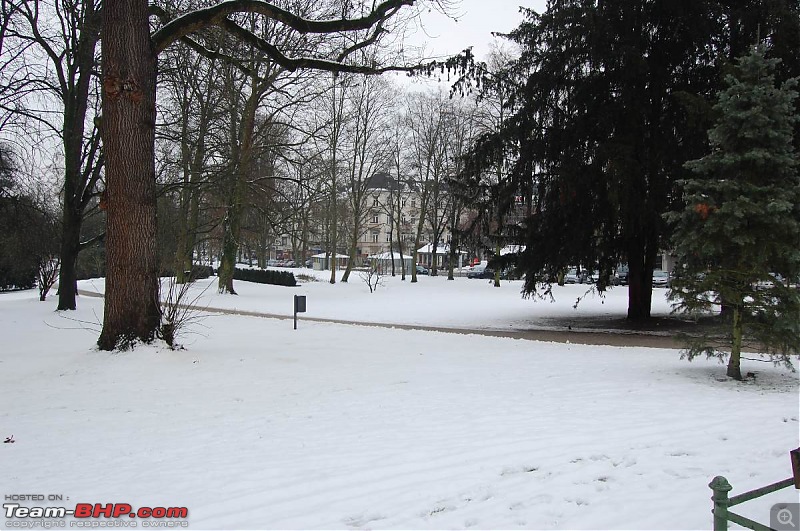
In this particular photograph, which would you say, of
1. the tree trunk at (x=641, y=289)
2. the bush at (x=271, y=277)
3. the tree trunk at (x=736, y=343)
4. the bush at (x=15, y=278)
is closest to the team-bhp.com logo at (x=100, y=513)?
the tree trunk at (x=736, y=343)

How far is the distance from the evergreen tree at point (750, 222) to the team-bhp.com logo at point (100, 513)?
24.6ft

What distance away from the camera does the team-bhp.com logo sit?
3.81 metres

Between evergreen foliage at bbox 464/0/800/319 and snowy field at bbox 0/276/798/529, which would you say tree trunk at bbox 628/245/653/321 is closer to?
evergreen foliage at bbox 464/0/800/319

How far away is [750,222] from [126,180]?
9646mm

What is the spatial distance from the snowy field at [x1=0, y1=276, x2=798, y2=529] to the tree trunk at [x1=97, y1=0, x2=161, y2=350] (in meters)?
0.74

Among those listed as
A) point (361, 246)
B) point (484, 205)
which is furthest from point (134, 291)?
point (361, 246)

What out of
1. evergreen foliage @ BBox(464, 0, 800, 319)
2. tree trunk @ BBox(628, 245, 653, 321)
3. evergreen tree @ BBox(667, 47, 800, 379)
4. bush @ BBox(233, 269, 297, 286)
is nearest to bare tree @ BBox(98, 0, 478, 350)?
evergreen tree @ BBox(667, 47, 800, 379)

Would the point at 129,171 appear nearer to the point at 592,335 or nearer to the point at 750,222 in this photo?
the point at 750,222

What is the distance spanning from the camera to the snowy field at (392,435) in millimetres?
3978

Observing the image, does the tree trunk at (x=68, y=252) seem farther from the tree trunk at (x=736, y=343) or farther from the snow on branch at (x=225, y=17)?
the tree trunk at (x=736, y=343)

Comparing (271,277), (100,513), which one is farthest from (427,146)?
(100,513)

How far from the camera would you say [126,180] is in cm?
918

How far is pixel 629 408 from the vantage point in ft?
21.6

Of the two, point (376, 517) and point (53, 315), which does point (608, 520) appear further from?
point (53, 315)
